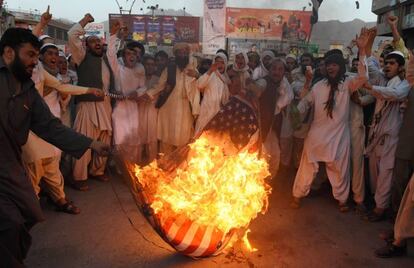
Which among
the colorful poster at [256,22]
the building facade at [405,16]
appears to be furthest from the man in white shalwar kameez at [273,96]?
the colorful poster at [256,22]

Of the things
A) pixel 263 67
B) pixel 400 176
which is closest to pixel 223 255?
pixel 400 176

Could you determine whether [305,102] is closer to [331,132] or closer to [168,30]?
[331,132]

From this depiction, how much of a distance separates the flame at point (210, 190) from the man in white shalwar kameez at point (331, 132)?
168 cm

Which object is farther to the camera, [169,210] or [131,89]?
[131,89]

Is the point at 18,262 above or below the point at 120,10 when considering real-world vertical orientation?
below

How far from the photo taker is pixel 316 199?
19.8 feet

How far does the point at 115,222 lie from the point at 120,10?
96.9 ft

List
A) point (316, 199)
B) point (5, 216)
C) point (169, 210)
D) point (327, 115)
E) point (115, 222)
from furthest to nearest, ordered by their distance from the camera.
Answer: point (316, 199)
point (327, 115)
point (115, 222)
point (169, 210)
point (5, 216)

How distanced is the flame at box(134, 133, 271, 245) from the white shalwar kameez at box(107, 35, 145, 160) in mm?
2650

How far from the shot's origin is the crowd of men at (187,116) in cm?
302

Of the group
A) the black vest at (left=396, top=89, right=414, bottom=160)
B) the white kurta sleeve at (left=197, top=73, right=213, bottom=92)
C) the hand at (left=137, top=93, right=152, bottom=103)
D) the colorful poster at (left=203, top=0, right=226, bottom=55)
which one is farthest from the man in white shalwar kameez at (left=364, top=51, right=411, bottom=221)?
the colorful poster at (left=203, top=0, right=226, bottom=55)

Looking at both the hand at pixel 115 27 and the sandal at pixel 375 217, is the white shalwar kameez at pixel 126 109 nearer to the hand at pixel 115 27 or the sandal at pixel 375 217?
the hand at pixel 115 27

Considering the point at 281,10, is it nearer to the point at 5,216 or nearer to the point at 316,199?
the point at 316,199

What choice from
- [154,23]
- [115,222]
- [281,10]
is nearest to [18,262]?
[115,222]
